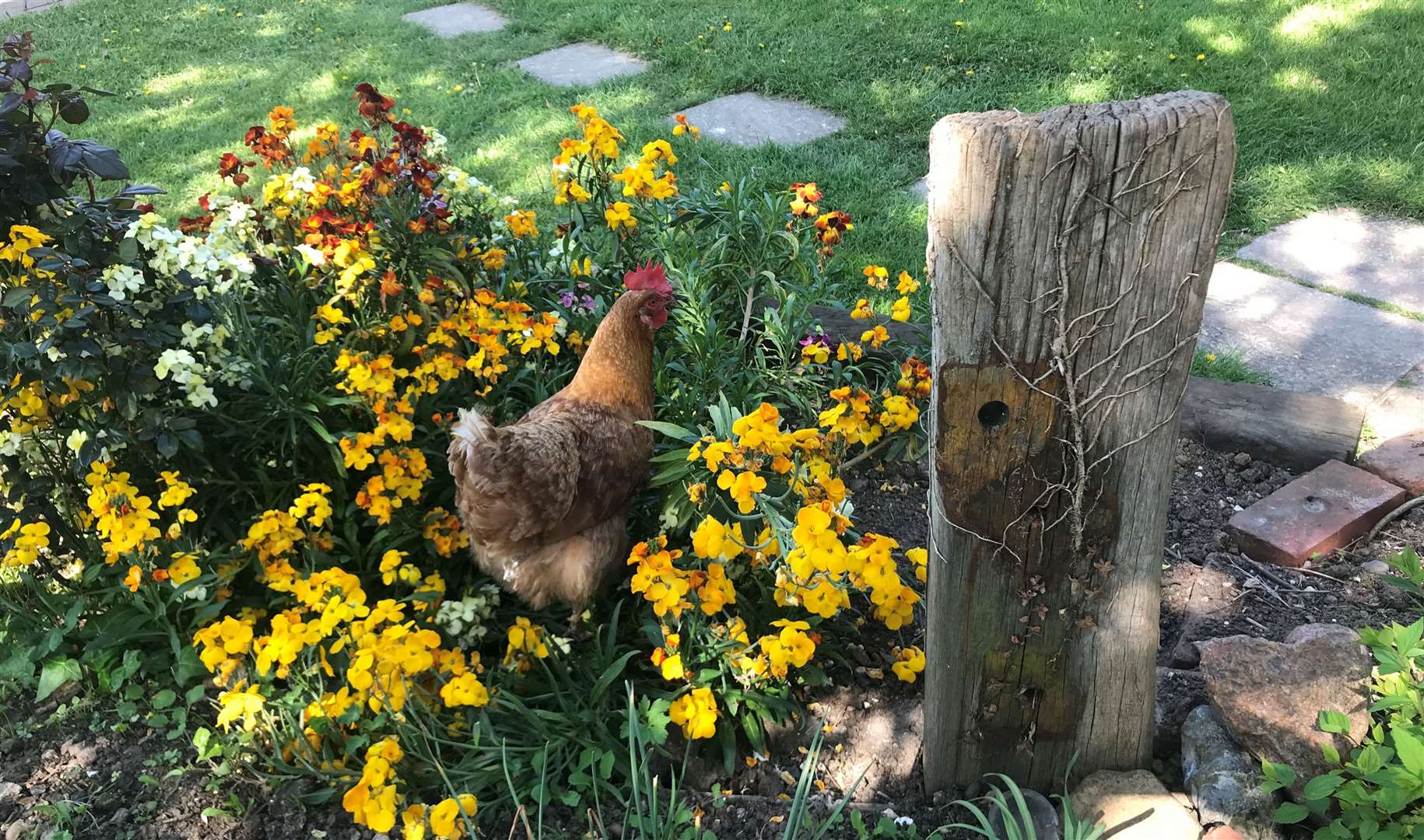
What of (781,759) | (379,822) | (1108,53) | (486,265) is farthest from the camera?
(1108,53)

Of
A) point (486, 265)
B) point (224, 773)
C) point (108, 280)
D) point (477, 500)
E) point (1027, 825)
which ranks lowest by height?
point (224, 773)

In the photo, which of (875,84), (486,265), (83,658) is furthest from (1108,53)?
(83,658)

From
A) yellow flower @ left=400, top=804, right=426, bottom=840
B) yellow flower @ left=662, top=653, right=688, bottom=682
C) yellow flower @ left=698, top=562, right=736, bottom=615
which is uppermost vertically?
yellow flower @ left=698, top=562, right=736, bottom=615

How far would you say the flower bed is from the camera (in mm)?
2217

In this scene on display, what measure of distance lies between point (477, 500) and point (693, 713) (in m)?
0.73

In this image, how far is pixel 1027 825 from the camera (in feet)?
6.20

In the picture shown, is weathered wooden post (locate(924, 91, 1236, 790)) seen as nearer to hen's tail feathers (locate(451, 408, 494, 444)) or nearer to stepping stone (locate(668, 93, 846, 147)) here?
hen's tail feathers (locate(451, 408, 494, 444))

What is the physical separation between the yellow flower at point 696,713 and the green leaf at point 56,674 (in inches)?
62.6

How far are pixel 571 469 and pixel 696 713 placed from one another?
72 centimetres

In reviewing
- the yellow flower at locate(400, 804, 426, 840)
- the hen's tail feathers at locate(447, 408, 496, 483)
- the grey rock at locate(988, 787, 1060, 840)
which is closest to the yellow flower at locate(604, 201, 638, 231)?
the hen's tail feathers at locate(447, 408, 496, 483)

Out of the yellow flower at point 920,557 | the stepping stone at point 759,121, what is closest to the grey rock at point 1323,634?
the yellow flower at point 920,557

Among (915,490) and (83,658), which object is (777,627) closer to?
(915,490)

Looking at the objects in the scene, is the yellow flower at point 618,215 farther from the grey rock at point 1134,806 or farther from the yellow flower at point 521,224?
the grey rock at point 1134,806

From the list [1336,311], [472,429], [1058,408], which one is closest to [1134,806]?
[1058,408]
